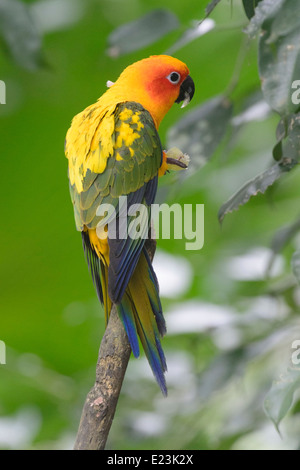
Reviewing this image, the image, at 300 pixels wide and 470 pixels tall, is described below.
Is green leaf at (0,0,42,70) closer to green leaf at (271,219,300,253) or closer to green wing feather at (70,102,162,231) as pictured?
green wing feather at (70,102,162,231)

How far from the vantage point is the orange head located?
1.68 m

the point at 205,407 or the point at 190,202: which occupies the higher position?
the point at 190,202

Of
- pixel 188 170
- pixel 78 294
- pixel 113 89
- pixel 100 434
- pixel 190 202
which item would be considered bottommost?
pixel 78 294

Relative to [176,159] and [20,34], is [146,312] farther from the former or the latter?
[20,34]

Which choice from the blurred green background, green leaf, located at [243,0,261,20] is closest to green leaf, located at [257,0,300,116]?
green leaf, located at [243,0,261,20]

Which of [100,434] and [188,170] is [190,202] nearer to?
[188,170]

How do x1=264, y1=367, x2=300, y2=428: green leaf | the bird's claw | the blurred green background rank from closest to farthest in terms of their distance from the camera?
1. x1=264, y1=367, x2=300, y2=428: green leaf
2. the bird's claw
3. the blurred green background

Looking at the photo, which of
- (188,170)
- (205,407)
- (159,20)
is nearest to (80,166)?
(188,170)

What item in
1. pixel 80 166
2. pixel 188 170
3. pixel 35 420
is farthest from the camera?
pixel 35 420

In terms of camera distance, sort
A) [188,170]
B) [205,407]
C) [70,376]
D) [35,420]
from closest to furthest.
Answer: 1. [188,170]
2. [205,407]
3. [35,420]
4. [70,376]

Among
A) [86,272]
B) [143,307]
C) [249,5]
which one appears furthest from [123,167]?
[86,272]

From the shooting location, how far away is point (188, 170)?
1691 mm

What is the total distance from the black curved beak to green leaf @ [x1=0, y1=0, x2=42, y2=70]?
38cm
